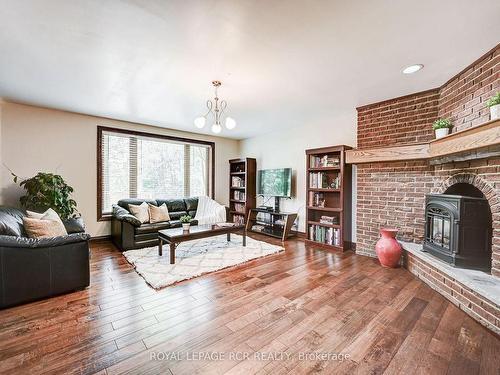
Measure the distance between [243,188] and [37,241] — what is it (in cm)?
406

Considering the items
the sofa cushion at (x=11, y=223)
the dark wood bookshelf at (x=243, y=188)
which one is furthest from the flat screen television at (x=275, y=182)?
the sofa cushion at (x=11, y=223)

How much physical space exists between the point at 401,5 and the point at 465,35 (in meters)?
0.81

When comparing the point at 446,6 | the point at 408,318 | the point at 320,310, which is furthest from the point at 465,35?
the point at 320,310

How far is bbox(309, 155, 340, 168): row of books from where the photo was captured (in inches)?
160

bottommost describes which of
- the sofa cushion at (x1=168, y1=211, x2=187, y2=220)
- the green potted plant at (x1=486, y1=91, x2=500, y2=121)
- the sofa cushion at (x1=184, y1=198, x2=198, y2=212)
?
the sofa cushion at (x1=168, y1=211, x2=187, y2=220)

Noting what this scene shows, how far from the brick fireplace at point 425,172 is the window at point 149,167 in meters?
3.79

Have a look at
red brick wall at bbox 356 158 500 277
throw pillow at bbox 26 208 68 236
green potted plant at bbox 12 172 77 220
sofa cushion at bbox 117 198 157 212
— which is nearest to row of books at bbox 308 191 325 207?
red brick wall at bbox 356 158 500 277

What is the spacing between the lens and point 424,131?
125 inches

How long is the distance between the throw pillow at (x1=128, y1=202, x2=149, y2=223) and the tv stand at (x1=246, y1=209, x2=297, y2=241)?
225cm

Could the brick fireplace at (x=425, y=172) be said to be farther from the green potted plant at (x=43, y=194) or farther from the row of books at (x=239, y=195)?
the green potted plant at (x=43, y=194)

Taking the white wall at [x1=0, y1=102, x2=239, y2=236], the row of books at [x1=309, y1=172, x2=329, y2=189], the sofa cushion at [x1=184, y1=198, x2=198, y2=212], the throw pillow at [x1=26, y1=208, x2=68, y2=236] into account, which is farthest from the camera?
the sofa cushion at [x1=184, y1=198, x2=198, y2=212]

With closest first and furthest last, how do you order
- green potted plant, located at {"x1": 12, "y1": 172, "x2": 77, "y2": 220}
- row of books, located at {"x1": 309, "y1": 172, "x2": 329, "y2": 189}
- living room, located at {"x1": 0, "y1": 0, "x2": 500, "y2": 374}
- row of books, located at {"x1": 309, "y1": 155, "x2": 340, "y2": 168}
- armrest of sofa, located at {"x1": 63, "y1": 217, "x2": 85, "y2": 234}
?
living room, located at {"x1": 0, "y1": 0, "x2": 500, "y2": 374}, armrest of sofa, located at {"x1": 63, "y1": 217, "x2": 85, "y2": 234}, green potted plant, located at {"x1": 12, "y1": 172, "x2": 77, "y2": 220}, row of books, located at {"x1": 309, "y1": 155, "x2": 340, "y2": 168}, row of books, located at {"x1": 309, "y1": 172, "x2": 329, "y2": 189}

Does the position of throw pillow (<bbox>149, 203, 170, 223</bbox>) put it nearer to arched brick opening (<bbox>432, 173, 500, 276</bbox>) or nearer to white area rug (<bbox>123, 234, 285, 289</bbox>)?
white area rug (<bbox>123, 234, 285, 289</bbox>)

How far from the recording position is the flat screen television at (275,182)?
189 inches
